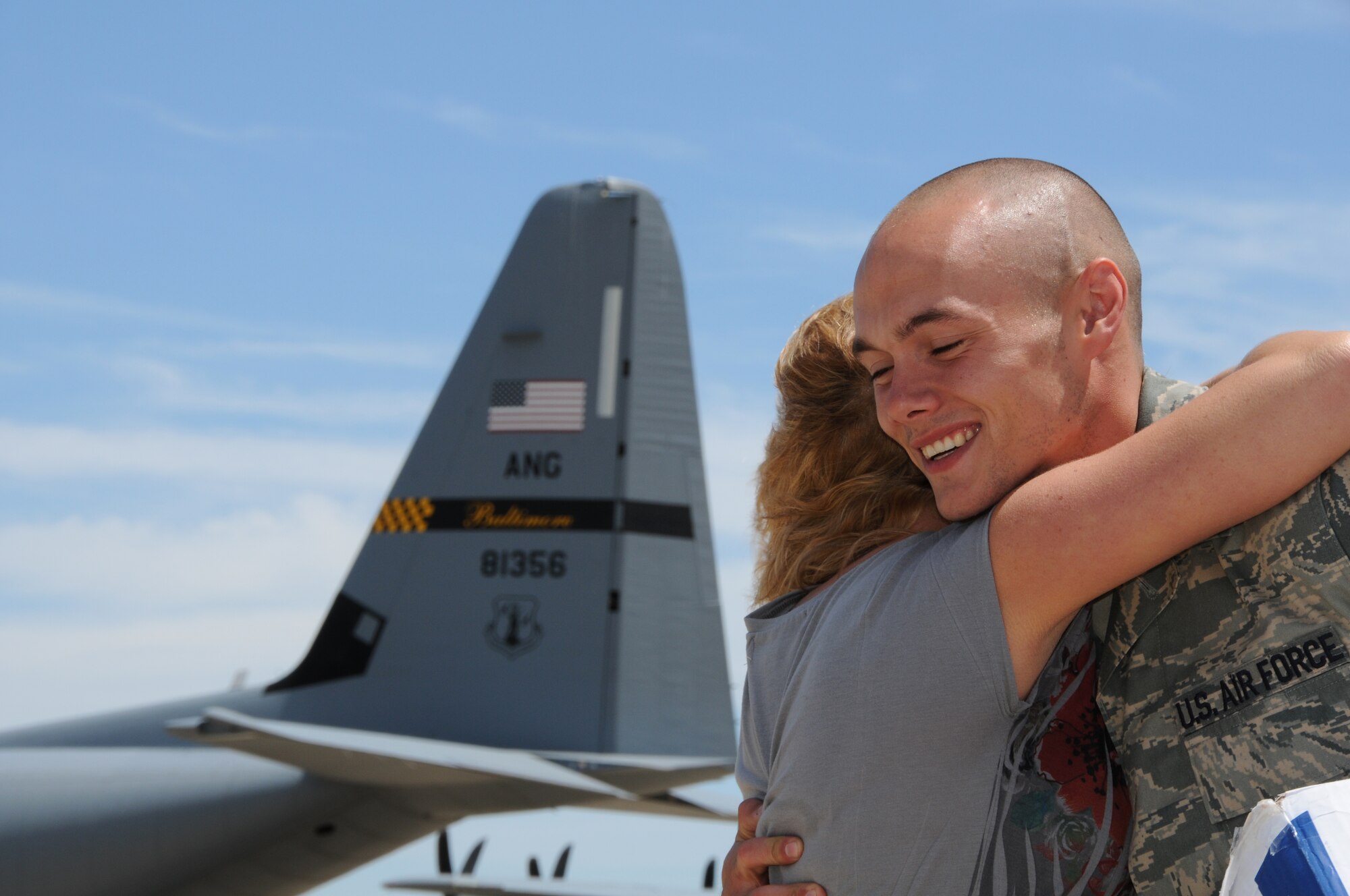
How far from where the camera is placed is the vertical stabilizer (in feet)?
26.7

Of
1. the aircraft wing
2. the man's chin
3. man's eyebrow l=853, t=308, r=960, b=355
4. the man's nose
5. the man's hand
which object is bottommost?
the aircraft wing

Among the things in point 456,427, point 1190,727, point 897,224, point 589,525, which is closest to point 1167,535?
point 1190,727

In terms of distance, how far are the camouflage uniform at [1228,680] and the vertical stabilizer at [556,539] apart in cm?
684

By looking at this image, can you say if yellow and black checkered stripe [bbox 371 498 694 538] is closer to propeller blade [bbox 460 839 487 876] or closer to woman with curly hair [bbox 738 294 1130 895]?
propeller blade [bbox 460 839 487 876]

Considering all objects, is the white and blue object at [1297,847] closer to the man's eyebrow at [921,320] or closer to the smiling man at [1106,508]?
the smiling man at [1106,508]

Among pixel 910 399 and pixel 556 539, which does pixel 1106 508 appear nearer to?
pixel 910 399

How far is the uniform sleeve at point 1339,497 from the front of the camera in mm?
1211

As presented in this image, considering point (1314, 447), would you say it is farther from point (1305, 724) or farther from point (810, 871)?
point (810, 871)

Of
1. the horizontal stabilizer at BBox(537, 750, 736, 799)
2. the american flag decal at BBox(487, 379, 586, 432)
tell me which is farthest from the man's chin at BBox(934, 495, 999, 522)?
the american flag decal at BBox(487, 379, 586, 432)

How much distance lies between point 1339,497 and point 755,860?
751 mm

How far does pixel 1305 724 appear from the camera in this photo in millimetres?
1203

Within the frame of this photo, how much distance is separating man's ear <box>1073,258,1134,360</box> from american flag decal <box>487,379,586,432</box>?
284 inches

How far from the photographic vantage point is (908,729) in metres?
1.32

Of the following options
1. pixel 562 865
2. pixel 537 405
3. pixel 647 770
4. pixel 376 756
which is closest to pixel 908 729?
pixel 376 756
